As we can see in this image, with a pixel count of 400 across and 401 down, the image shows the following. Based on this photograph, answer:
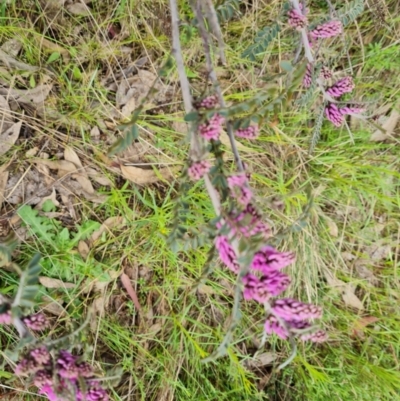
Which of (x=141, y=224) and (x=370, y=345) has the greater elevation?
(x=141, y=224)

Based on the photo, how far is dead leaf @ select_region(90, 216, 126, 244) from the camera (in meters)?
1.93

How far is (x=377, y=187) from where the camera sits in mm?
2135

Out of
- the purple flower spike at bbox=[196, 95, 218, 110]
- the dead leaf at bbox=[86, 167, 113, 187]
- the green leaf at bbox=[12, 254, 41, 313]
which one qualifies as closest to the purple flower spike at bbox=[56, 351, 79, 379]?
the green leaf at bbox=[12, 254, 41, 313]

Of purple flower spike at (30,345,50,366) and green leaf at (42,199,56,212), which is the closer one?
purple flower spike at (30,345,50,366)

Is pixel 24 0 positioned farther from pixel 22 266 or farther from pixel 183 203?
pixel 183 203

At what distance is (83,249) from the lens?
1.92 meters

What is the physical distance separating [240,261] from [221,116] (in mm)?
325

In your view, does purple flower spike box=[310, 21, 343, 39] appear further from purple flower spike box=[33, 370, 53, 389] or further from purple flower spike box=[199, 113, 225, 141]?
purple flower spike box=[33, 370, 53, 389]

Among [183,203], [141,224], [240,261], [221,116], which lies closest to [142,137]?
[141,224]

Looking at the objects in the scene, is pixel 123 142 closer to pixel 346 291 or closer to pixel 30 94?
pixel 30 94

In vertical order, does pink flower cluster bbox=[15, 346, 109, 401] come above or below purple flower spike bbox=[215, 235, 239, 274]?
below

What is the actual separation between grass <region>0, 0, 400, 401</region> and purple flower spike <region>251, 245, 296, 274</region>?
0.76m

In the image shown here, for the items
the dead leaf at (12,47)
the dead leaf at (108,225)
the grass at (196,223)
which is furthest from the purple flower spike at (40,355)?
the dead leaf at (12,47)

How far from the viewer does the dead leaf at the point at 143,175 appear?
1946 mm
